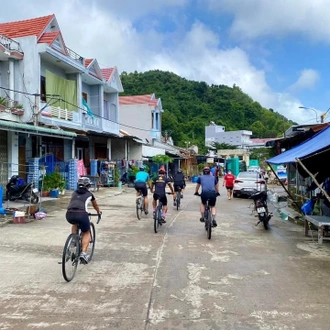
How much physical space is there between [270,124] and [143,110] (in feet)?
172

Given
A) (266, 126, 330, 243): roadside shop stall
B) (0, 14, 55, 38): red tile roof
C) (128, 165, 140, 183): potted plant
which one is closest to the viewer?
(266, 126, 330, 243): roadside shop stall

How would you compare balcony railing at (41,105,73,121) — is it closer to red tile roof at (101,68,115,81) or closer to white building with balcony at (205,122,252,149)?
red tile roof at (101,68,115,81)

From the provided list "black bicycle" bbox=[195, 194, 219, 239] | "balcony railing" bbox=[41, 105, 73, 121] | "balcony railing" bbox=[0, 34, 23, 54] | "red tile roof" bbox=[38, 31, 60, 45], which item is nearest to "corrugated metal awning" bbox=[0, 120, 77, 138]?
"balcony railing" bbox=[41, 105, 73, 121]

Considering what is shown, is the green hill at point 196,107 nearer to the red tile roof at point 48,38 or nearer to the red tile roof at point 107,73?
the red tile roof at point 107,73

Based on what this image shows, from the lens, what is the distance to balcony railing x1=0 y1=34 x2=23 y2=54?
53.6 ft

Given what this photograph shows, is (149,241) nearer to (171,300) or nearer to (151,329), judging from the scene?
(171,300)

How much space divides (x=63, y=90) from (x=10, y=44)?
3.64 m

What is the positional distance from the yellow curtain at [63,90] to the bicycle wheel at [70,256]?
13230 mm

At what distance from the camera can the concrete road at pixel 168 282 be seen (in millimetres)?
4094

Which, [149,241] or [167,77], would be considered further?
[167,77]

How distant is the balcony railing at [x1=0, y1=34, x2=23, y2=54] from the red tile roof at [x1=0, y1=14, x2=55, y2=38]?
0.86 meters

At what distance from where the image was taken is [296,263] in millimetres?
6566

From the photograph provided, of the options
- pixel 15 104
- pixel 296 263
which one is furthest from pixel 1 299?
pixel 15 104

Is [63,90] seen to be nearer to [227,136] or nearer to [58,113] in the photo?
[58,113]
